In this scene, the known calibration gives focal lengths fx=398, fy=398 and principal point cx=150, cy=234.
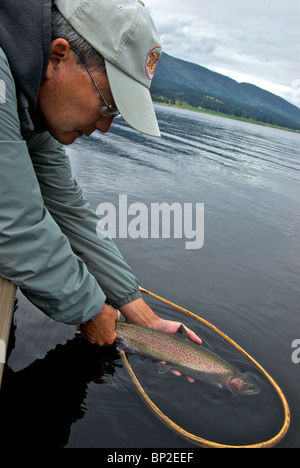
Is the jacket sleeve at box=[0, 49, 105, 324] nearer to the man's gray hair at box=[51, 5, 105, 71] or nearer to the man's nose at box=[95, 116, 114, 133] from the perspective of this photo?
the man's gray hair at box=[51, 5, 105, 71]

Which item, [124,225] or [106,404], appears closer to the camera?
[106,404]

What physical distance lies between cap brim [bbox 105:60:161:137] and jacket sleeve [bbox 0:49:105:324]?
49cm

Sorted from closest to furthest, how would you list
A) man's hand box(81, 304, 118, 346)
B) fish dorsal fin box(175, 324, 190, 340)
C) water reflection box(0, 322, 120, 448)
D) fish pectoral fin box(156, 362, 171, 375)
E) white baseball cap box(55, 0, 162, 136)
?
1. white baseball cap box(55, 0, 162, 136)
2. water reflection box(0, 322, 120, 448)
3. man's hand box(81, 304, 118, 346)
4. fish pectoral fin box(156, 362, 171, 375)
5. fish dorsal fin box(175, 324, 190, 340)

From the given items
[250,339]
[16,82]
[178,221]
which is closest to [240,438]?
[250,339]

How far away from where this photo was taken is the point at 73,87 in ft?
6.64

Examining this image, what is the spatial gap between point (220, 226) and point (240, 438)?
6023mm

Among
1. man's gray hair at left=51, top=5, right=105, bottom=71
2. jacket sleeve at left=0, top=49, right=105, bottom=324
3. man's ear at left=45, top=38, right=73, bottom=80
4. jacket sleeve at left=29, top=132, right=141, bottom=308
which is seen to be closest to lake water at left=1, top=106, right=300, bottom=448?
jacket sleeve at left=29, top=132, right=141, bottom=308

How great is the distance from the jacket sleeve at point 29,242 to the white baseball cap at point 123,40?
436 millimetres

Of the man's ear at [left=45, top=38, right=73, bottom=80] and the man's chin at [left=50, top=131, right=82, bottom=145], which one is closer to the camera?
the man's ear at [left=45, top=38, right=73, bottom=80]

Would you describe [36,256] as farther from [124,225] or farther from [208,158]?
[208,158]

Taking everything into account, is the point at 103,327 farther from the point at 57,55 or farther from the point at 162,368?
the point at 57,55

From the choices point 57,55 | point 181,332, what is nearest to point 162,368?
point 181,332

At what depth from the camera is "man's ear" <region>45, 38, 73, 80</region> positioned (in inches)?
75.3

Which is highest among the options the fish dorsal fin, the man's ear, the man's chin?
the man's ear
